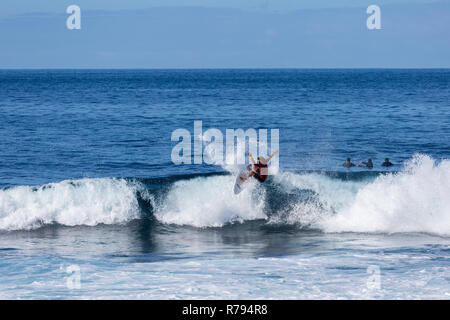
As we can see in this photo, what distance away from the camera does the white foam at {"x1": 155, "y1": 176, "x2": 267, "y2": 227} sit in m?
22.8

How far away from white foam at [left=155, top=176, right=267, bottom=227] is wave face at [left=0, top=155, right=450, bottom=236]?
4cm

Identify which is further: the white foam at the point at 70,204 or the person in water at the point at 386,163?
the person in water at the point at 386,163

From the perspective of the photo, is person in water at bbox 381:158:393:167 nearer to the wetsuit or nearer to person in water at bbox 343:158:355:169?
person in water at bbox 343:158:355:169

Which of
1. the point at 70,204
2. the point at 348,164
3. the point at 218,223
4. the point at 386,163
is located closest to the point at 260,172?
the point at 218,223

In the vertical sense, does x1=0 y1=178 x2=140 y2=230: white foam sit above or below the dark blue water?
below

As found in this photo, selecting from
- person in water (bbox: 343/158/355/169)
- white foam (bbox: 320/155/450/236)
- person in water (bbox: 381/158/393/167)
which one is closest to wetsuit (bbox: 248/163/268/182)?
white foam (bbox: 320/155/450/236)

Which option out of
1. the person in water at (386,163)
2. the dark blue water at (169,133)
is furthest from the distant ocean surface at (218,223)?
the person in water at (386,163)

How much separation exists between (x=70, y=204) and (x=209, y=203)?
5.72 meters

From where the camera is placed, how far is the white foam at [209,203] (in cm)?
2275

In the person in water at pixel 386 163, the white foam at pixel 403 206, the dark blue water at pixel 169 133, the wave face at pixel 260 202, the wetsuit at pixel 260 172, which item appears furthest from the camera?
the dark blue water at pixel 169 133

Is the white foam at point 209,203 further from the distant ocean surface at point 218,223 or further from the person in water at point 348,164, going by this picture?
the person in water at point 348,164

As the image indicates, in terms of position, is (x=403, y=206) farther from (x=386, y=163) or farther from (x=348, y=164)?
(x=386, y=163)
